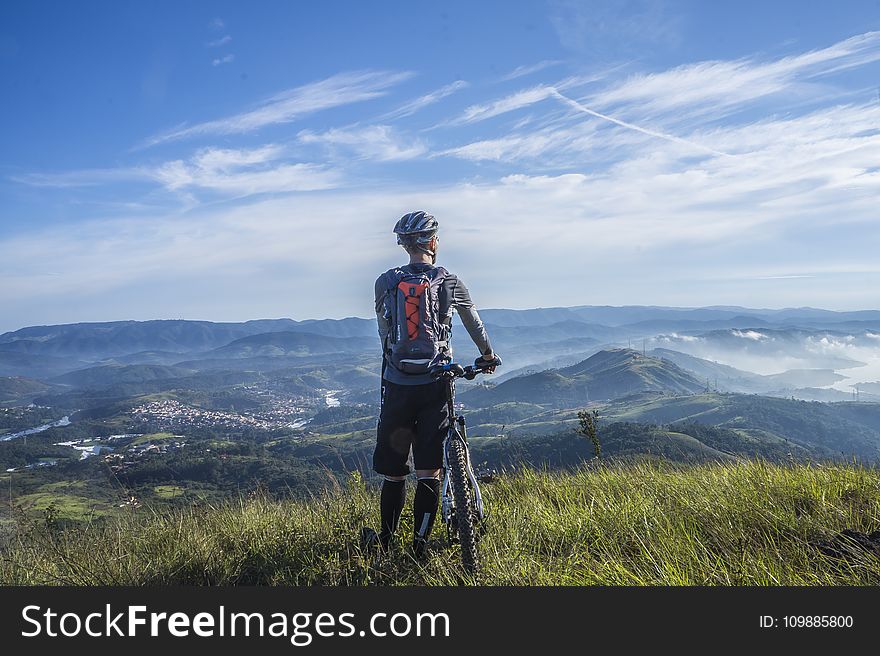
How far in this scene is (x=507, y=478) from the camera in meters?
6.56

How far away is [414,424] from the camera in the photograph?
4.76 m

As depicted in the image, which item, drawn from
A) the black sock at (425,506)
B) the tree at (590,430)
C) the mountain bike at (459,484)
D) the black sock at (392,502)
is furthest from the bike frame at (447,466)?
the tree at (590,430)

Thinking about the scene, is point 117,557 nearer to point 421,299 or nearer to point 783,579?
point 421,299

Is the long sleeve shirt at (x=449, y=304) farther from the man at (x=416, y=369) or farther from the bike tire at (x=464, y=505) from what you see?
the bike tire at (x=464, y=505)

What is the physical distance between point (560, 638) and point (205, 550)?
10.7 feet

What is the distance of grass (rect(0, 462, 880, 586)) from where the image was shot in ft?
11.5

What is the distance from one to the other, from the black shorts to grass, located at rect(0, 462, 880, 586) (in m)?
0.75

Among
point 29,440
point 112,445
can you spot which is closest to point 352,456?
point 112,445

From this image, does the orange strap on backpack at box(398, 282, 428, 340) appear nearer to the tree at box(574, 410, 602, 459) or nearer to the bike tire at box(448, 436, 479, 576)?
the bike tire at box(448, 436, 479, 576)

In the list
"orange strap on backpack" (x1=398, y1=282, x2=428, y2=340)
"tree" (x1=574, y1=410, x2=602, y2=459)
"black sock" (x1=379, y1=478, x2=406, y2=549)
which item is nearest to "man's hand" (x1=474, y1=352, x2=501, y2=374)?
"orange strap on backpack" (x1=398, y1=282, x2=428, y2=340)

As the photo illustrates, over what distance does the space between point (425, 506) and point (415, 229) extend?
8.11 ft

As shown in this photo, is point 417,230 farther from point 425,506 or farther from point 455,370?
point 425,506

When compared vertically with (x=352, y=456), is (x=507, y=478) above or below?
above

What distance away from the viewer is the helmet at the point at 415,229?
15.8ft
